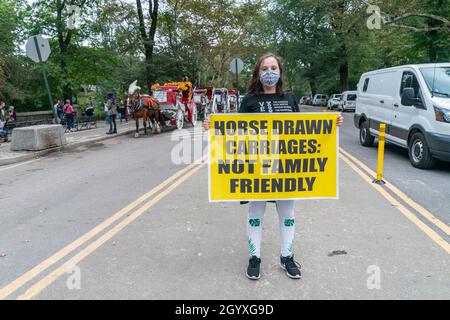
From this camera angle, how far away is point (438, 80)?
9031 mm

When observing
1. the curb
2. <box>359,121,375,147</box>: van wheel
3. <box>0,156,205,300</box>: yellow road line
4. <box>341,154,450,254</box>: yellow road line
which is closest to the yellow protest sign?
<box>341,154,450,254</box>: yellow road line

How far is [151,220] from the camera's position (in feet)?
18.9

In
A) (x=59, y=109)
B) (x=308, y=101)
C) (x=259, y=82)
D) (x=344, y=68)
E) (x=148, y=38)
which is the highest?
(x=148, y=38)

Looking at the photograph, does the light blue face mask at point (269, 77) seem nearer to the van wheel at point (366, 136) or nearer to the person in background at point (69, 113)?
the van wheel at point (366, 136)

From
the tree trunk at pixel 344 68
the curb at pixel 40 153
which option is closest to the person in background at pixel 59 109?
the curb at pixel 40 153

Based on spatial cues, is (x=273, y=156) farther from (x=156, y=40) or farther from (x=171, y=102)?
(x=156, y=40)

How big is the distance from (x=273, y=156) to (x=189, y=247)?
1471 millimetres

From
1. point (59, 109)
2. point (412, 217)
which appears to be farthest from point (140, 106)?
point (412, 217)

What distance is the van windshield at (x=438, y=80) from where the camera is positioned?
8789mm

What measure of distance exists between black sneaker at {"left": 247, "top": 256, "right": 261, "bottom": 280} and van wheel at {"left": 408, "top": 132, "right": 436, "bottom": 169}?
6.22 metres

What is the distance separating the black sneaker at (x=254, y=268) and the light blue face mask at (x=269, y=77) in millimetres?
1705
